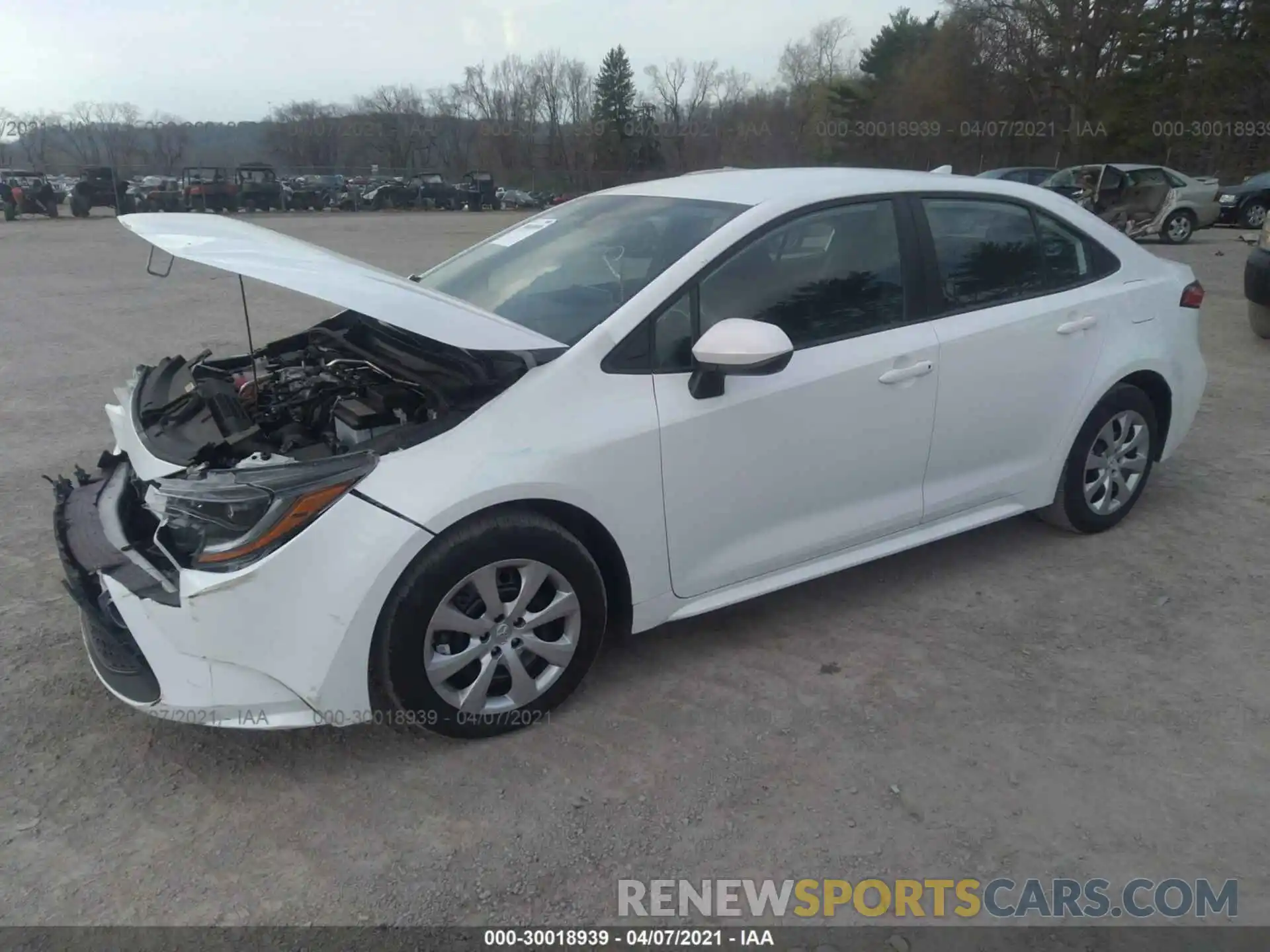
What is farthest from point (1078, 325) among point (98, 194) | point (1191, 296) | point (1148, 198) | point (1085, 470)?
point (98, 194)

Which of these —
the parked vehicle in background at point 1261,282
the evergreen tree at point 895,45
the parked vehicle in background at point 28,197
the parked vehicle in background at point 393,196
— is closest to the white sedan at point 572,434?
the parked vehicle in background at point 1261,282

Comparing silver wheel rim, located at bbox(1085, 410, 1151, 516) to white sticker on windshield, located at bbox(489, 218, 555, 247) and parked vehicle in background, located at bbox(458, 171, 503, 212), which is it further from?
parked vehicle in background, located at bbox(458, 171, 503, 212)

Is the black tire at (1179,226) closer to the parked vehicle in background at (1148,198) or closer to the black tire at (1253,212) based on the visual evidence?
the parked vehicle in background at (1148,198)

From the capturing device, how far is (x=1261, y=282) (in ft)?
26.5

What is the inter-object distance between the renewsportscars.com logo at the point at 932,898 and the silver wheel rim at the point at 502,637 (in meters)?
0.74

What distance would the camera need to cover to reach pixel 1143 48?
37.8m

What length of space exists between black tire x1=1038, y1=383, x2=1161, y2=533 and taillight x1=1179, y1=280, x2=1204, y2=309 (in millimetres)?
496

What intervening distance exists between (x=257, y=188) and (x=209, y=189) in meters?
2.50

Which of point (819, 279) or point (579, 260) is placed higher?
point (579, 260)

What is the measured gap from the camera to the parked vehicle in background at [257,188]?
34.5 metres

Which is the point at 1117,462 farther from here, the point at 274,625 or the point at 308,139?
the point at 308,139

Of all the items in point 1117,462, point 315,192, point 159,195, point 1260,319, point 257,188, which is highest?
point 257,188

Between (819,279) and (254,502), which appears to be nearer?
(254,502)

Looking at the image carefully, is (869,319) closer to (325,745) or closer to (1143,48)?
(325,745)
